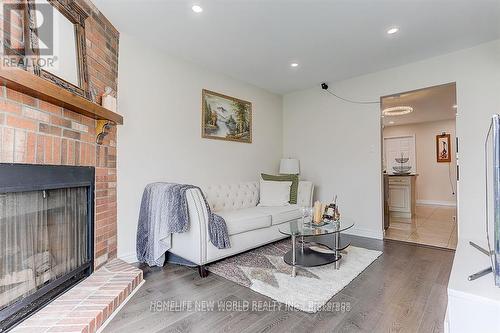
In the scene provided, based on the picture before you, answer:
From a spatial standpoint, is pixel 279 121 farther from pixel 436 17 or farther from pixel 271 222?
pixel 436 17

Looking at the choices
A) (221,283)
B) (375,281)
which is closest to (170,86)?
(221,283)

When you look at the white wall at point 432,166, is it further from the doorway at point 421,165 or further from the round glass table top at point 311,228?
the round glass table top at point 311,228

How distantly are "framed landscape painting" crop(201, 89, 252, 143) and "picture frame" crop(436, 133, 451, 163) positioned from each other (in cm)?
569

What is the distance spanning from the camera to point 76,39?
6.63 feet

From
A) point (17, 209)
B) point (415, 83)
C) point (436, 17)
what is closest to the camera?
point (17, 209)

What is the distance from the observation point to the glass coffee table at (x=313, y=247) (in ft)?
7.52

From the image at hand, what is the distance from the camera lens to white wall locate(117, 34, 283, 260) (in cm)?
264

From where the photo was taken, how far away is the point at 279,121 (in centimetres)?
480

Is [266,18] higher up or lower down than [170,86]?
higher up

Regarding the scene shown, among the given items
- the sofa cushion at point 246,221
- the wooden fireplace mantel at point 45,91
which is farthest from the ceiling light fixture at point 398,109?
the wooden fireplace mantel at point 45,91

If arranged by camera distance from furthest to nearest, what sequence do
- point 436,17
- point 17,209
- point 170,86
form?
1. point 170,86
2. point 436,17
3. point 17,209

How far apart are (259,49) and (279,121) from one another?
1.94m

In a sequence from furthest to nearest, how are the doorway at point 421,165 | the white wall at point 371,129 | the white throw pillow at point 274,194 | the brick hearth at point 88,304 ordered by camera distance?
the doorway at point 421,165, the white throw pillow at point 274,194, the white wall at point 371,129, the brick hearth at point 88,304

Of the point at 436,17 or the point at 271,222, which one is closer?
the point at 436,17
